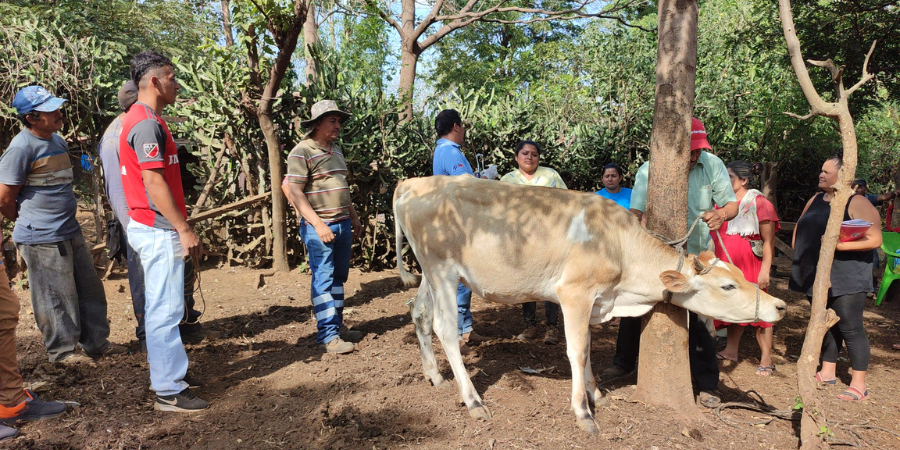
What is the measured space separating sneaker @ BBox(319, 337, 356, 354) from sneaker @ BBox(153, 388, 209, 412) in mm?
1255

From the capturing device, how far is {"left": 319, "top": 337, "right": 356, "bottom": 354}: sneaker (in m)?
4.89

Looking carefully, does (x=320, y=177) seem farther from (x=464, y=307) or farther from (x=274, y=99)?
(x=274, y=99)

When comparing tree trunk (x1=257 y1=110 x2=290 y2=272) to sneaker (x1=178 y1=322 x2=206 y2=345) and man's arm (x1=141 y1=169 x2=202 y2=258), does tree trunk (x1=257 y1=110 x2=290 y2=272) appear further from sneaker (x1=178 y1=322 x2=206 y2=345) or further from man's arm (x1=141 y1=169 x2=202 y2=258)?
man's arm (x1=141 y1=169 x2=202 y2=258)

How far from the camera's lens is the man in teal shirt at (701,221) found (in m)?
4.04

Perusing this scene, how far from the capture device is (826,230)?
3156 mm

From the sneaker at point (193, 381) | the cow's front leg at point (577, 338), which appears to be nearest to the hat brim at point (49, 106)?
the sneaker at point (193, 381)

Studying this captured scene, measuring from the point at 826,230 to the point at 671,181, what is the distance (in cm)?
89

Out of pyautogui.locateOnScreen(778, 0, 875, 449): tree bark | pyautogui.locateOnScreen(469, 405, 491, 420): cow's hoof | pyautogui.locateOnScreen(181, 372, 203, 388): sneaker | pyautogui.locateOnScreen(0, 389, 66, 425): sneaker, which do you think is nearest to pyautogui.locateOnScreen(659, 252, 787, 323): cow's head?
pyautogui.locateOnScreen(778, 0, 875, 449): tree bark

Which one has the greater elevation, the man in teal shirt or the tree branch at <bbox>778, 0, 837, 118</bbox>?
the tree branch at <bbox>778, 0, 837, 118</bbox>

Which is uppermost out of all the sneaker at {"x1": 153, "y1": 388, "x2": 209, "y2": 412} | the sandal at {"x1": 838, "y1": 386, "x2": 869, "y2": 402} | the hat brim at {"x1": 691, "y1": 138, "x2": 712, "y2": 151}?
the hat brim at {"x1": 691, "y1": 138, "x2": 712, "y2": 151}

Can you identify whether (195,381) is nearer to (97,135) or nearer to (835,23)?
(97,135)

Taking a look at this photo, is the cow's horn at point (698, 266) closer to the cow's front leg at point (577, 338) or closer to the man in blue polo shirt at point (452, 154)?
the cow's front leg at point (577, 338)

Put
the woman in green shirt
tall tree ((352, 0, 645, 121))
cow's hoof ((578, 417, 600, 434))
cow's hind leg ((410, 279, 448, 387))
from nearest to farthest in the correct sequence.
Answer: cow's hoof ((578, 417, 600, 434)) < cow's hind leg ((410, 279, 448, 387)) < the woman in green shirt < tall tree ((352, 0, 645, 121))

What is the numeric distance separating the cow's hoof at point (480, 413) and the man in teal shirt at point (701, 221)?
1208mm
